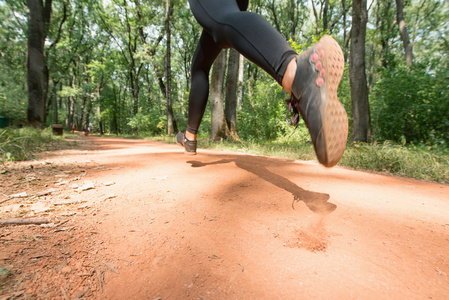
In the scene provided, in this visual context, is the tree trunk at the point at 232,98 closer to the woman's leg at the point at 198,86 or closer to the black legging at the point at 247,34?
the woman's leg at the point at 198,86

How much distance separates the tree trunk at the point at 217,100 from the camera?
5.95 m

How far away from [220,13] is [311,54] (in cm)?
57

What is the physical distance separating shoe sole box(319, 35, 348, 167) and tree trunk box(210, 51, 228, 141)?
5116 millimetres

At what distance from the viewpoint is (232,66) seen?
7312 mm

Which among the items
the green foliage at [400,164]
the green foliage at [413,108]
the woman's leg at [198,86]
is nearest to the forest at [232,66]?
the green foliage at [413,108]

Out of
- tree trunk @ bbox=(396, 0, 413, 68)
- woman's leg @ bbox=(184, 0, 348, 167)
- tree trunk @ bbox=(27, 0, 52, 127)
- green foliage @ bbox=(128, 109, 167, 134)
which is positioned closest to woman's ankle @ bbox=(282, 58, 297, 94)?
woman's leg @ bbox=(184, 0, 348, 167)

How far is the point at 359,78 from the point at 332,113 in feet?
17.4

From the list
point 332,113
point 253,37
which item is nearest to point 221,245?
point 332,113

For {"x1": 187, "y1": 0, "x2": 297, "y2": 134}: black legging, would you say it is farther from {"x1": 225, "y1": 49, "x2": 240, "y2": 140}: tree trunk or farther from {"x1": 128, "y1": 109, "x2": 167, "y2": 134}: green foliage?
{"x1": 128, "y1": 109, "x2": 167, "y2": 134}: green foliage

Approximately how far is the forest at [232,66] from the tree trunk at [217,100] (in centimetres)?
3

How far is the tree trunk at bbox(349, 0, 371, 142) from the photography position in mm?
4926

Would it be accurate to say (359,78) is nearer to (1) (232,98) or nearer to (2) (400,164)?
(2) (400,164)

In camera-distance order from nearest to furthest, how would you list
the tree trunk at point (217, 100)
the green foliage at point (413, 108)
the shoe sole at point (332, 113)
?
the shoe sole at point (332, 113), the green foliage at point (413, 108), the tree trunk at point (217, 100)

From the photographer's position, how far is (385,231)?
86cm
